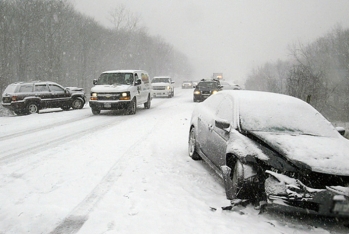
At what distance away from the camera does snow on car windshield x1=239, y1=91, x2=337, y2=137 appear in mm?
4617

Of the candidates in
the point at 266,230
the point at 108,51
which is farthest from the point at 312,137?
A: the point at 108,51

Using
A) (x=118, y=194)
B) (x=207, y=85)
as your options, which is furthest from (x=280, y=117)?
(x=207, y=85)

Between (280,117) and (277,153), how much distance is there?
3.87 ft

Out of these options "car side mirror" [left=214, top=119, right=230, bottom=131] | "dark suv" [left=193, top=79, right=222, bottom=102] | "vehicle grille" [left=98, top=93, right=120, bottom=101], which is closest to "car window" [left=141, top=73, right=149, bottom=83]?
"vehicle grille" [left=98, top=93, right=120, bottom=101]

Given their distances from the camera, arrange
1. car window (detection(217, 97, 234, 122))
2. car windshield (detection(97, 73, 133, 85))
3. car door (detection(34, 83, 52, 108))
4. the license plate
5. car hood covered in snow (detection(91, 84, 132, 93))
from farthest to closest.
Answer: car door (detection(34, 83, 52, 108))
car windshield (detection(97, 73, 133, 85))
car hood covered in snow (detection(91, 84, 132, 93))
car window (detection(217, 97, 234, 122))
the license plate

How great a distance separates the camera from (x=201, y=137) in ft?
19.6

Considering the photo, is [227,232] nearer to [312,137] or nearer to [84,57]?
[312,137]

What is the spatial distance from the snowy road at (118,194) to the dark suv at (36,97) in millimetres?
7623

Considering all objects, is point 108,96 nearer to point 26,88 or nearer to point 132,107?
point 132,107

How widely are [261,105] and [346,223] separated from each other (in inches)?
89.2

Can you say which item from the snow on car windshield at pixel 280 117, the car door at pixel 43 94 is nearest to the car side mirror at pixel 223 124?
the snow on car windshield at pixel 280 117

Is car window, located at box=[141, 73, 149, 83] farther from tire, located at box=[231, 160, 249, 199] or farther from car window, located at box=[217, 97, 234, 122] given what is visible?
tire, located at box=[231, 160, 249, 199]

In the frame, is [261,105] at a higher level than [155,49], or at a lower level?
lower

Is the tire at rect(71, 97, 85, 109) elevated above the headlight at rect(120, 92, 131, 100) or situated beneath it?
situated beneath
